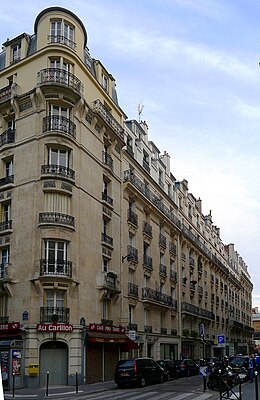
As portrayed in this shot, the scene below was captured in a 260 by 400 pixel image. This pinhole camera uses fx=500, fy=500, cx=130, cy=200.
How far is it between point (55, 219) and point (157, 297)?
15.6m

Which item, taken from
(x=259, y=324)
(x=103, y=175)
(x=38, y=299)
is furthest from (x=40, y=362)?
(x=259, y=324)

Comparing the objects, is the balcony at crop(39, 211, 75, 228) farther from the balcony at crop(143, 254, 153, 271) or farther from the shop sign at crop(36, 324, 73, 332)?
the balcony at crop(143, 254, 153, 271)

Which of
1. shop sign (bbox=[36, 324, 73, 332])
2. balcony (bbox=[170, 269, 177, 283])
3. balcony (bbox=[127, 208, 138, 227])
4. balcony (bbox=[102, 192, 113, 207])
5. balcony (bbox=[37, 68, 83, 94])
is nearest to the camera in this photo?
shop sign (bbox=[36, 324, 73, 332])

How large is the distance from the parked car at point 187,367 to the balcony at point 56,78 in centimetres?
1833

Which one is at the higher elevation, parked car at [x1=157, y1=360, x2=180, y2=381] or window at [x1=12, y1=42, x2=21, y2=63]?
window at [x1=12, y1=42, x2=21, y2=63]

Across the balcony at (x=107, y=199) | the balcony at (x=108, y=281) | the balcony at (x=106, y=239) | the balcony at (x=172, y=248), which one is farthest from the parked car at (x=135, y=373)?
the balcony at (x=172, y=248)

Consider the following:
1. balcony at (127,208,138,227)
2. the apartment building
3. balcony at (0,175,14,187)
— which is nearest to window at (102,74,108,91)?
the apartment building

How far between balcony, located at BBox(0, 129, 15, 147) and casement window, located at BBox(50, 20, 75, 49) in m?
6.01

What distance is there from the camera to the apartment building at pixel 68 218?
2603cm

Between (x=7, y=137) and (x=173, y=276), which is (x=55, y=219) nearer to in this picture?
(x=7, y=137)

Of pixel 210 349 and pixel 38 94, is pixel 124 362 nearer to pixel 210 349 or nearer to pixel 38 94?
pixel 38 94

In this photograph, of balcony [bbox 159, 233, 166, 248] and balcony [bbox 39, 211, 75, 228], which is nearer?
balcony [bbox 39, 211, 75, 228]

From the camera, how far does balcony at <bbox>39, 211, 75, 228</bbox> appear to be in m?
26.9

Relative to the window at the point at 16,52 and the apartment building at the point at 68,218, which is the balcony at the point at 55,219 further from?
the window at the point at 16,52
